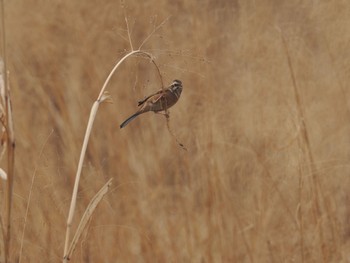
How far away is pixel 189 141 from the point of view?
1.46m

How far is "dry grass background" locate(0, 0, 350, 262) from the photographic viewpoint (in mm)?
1027

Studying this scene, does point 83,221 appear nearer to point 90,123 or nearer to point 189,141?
point 90,123

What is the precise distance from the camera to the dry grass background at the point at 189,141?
103 cm

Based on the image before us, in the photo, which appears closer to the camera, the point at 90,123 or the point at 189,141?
the point at 90,123

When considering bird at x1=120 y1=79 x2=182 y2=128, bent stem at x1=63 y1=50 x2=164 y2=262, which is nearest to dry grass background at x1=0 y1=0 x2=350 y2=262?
bird at x1=120 y1=79 x2=182 y2=128

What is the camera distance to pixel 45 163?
0.95 meters

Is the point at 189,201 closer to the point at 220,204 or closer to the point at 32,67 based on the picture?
the point at 220,204

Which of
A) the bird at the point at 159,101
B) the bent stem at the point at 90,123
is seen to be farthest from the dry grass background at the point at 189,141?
the bent stem at the point at 90,123

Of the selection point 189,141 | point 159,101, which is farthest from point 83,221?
point 189,141

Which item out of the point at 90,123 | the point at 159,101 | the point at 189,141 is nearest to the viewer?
the point at 90,123

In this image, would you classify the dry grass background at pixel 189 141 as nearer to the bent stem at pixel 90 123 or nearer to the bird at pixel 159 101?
the bird at pixel 159 101

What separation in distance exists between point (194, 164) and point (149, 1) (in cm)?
28

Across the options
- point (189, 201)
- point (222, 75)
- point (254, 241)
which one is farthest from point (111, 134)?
point (222, 75)

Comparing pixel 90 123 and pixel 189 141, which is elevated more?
pixel 189 141
